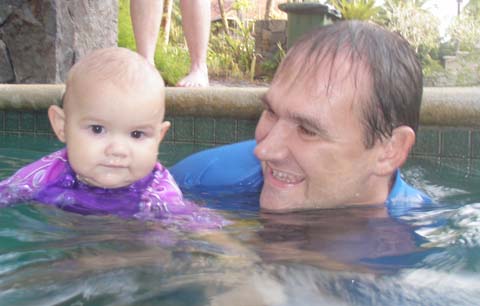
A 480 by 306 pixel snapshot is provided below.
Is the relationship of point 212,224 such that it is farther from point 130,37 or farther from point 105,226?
point 130,37

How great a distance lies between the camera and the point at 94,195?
97.3 inches

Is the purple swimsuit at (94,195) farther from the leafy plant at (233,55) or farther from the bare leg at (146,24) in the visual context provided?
the leafy plant at (233,55)

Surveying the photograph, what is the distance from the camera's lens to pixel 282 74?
2469 millimetres

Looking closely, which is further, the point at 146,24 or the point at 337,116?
the point at 146,24

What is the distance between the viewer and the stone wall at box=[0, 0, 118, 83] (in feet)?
21.8

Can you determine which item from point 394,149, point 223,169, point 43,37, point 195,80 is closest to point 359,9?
point 43,37

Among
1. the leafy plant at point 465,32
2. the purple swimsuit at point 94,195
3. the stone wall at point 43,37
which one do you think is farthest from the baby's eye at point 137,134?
the leafy plant at point 465,32

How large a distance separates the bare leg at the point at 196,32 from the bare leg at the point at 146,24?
0.72ft

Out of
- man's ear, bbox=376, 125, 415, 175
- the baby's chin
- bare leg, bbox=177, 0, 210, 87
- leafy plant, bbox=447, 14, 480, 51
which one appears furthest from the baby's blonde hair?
leafy plant, bbox=447, 14, 480, 51

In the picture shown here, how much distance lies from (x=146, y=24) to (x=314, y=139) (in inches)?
106

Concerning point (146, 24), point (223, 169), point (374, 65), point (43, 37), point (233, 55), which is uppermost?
point (374, 65)

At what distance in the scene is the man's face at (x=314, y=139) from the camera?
234 cm

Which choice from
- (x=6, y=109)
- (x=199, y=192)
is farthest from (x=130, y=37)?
(x=199, y=192)

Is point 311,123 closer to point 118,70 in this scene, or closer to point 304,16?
point 118,70
